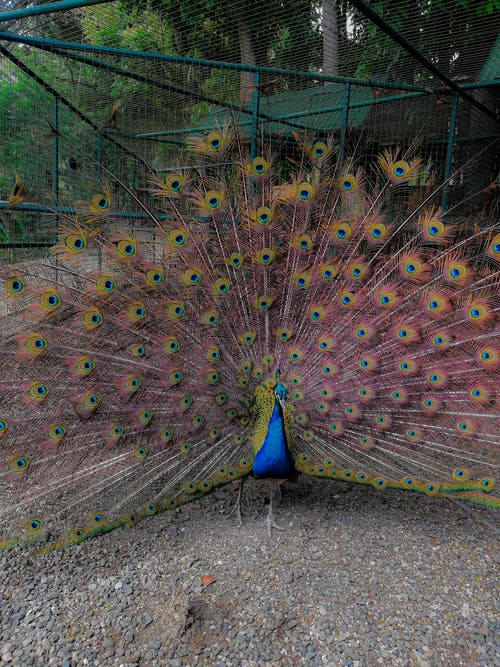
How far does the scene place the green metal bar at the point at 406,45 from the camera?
294 centimetres

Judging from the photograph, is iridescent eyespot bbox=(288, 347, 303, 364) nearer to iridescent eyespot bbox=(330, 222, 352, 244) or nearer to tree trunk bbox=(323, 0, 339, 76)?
iridescent eyespot bbox=(330, 222, 352, 244)

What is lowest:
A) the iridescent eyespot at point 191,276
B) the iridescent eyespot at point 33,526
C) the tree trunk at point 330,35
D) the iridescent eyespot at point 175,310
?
the iridescent eyespot at point 33,526

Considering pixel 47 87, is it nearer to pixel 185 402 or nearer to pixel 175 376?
pixel 175 376

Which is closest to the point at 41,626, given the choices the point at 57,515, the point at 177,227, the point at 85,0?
the point at 57,515

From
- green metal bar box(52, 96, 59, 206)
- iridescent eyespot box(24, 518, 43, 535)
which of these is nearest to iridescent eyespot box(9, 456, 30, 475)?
iridescent eyespot box(24, 518, 43, 535)

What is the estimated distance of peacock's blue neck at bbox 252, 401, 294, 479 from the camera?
272cm

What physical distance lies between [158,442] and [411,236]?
207 centimetres

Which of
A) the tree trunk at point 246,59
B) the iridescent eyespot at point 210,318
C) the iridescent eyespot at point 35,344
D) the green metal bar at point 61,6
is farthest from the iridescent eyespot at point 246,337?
the tree trunk at point 246,59

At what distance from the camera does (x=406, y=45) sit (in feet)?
11.3

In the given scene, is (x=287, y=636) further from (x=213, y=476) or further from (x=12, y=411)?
(x=12, y=411)

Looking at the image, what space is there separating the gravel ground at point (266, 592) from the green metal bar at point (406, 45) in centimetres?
315

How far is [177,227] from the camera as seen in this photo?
9.87 ft

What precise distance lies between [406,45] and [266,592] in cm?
368

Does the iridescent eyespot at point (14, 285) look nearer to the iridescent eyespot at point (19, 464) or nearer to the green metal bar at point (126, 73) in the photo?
the iridescent eyespot at point (19, 464)
